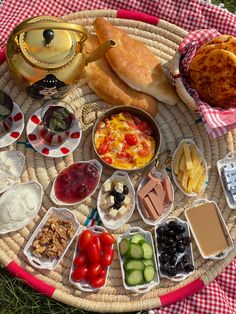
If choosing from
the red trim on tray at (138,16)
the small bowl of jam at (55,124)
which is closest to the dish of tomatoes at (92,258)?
the small bowl of jam at (55,124)

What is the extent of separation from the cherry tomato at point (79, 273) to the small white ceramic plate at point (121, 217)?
8.6 inches

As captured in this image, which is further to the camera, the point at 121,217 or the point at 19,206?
the point at 121,217

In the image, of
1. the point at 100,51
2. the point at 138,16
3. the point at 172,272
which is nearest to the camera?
the point at 100,51

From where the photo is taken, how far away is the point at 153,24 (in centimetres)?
248

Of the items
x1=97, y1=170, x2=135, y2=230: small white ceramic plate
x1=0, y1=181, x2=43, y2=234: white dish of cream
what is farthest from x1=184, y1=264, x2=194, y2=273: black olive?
x1=0, y1=181, x2=43, y2=234: white dish of cream

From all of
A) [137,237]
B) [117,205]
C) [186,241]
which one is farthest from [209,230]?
[117,205]

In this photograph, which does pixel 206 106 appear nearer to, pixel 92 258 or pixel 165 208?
pixel 165 208

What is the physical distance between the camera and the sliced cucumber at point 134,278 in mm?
2049

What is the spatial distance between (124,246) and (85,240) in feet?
0.57

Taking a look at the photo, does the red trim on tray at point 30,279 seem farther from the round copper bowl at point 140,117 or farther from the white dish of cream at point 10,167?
the round copper bowl at point 140,117

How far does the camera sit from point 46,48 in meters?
1.90

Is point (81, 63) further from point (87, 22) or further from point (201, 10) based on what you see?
point (201, 10)

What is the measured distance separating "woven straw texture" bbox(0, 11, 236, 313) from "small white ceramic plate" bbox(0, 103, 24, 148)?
1.7 inches

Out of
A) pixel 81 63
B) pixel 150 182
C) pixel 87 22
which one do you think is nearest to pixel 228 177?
pixel 150 182
